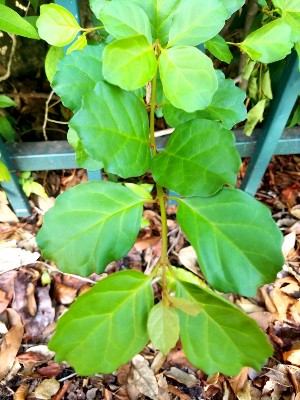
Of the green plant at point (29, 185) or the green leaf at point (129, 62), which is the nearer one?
the green leaf at point (129, 62)

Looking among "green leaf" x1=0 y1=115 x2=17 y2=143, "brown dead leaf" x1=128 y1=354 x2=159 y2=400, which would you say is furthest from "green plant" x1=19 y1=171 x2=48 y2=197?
"brown dead leaf" x1=128 y1=354 x2=159 y2=400

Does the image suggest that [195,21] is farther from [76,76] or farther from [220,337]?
[220,337]

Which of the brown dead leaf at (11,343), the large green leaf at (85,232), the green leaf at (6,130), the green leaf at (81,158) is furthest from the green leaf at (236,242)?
the green leaf at (6,130)

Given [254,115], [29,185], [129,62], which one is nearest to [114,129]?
[129,62]

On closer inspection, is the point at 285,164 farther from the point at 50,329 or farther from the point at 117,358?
the point at 117,358

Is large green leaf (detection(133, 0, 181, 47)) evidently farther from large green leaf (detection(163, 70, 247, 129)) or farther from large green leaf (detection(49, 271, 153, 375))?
large green leaf (detection(49, 271, 153, 375))

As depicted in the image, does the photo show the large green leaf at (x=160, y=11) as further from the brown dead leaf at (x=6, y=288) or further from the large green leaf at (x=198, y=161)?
the brown dead leaf at (x=6, y=288)
